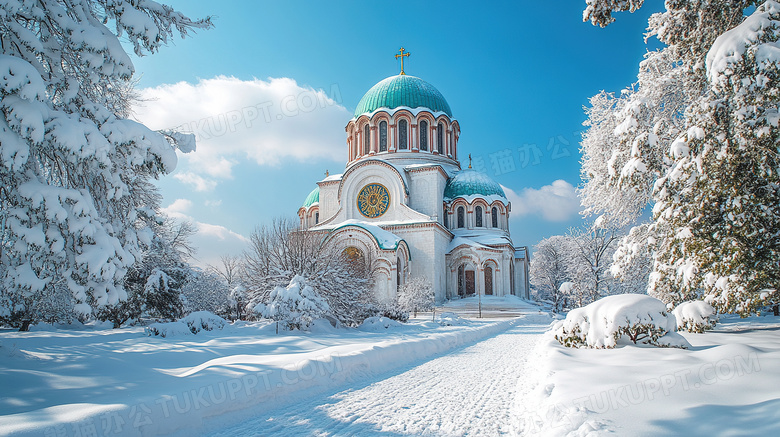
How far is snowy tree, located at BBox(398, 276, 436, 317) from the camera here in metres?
24.2

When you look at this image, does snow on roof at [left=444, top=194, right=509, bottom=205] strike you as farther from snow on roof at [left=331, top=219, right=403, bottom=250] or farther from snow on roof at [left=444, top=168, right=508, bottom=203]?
snow on roof at [left=331, top=219, right=403, bottom=250]

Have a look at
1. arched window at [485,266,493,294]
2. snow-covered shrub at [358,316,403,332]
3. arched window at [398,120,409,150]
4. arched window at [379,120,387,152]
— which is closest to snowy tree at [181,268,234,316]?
snow-covered shrub at [358,316,403,332]

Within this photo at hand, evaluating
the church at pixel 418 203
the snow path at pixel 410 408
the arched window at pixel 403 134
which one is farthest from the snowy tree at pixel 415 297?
the snow path at pixel 410 408

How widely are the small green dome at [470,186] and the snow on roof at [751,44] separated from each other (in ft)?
102

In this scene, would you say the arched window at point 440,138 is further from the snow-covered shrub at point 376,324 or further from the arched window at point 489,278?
the snow-covered shrub at point 376,324

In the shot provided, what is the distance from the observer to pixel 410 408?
4852 mm

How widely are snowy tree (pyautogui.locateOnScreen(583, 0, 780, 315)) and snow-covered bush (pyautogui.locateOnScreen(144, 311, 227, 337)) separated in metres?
10.8

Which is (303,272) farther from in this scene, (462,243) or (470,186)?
(470,186)

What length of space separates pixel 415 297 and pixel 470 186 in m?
14.6

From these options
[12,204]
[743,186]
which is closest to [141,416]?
[12,204]

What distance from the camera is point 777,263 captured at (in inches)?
253

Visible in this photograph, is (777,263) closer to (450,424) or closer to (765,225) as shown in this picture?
(765,225)

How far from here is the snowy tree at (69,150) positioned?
492 cm

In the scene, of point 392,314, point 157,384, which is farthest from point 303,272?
point 157,384
